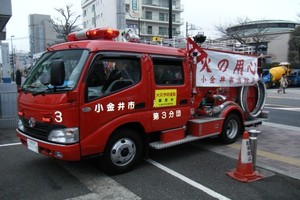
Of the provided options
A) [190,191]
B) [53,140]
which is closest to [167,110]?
[190,191]

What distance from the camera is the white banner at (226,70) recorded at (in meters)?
7.12

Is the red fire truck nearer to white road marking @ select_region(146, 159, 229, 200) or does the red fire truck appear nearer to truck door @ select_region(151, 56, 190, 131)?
truck door @ select_region(151, 56, 190, 131)

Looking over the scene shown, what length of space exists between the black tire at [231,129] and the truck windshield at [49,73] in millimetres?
3934

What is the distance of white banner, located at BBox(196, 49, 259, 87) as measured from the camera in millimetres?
7117

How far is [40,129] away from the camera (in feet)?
16.7

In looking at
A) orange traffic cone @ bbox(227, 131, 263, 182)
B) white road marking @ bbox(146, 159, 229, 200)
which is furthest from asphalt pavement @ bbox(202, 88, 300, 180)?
white road marking @ bbox(146, 159, 229, 200)

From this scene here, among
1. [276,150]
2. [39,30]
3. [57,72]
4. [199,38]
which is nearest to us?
[57,72]

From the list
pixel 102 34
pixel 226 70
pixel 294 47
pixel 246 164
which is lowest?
pixel 246 164

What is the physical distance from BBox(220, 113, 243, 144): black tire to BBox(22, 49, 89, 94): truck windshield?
393 centimetres

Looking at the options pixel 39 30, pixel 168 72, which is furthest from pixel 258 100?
pixel 39 30

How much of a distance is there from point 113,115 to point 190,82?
7.24ft

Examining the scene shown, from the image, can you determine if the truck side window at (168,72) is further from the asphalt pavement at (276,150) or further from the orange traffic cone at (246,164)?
the asphalt pavement at (276,150)

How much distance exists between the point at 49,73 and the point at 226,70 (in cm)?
431

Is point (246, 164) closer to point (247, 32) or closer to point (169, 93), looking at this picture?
point (169, 93)
